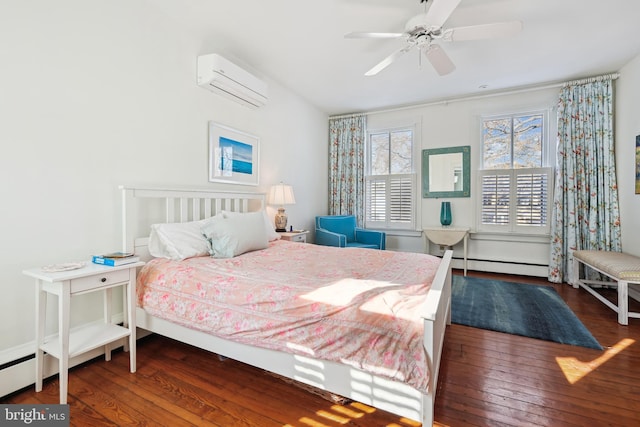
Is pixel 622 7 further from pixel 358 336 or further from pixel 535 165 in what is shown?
pixel 358 336

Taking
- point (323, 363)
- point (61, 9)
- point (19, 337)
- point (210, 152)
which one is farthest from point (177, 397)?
point (61, 9)

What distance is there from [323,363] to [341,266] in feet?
2.60

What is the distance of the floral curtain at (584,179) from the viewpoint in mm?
3479

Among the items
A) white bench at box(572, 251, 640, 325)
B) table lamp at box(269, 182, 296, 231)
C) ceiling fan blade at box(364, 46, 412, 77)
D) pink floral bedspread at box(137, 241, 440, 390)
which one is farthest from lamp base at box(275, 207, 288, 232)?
white bench at box(572, 251, 640, 325)

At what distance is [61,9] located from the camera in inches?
71.2

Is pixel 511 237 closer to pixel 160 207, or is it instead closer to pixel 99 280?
pixel 160 207

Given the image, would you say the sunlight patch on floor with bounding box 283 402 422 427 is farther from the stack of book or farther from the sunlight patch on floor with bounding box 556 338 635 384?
the stack of book

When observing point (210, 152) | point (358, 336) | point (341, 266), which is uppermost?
point (210, 152)

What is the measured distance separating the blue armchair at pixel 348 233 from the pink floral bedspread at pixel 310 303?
1.84 metres

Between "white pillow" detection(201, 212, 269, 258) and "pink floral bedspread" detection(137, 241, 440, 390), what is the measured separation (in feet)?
0.42

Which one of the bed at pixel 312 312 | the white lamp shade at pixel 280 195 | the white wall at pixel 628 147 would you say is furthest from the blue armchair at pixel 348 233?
the white wall at pixel 628 147

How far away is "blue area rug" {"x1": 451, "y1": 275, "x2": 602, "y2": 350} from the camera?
237 cm

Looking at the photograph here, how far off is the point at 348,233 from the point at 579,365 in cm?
293

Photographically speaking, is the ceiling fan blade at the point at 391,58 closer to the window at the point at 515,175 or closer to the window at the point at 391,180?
the window at the point at 391,180
